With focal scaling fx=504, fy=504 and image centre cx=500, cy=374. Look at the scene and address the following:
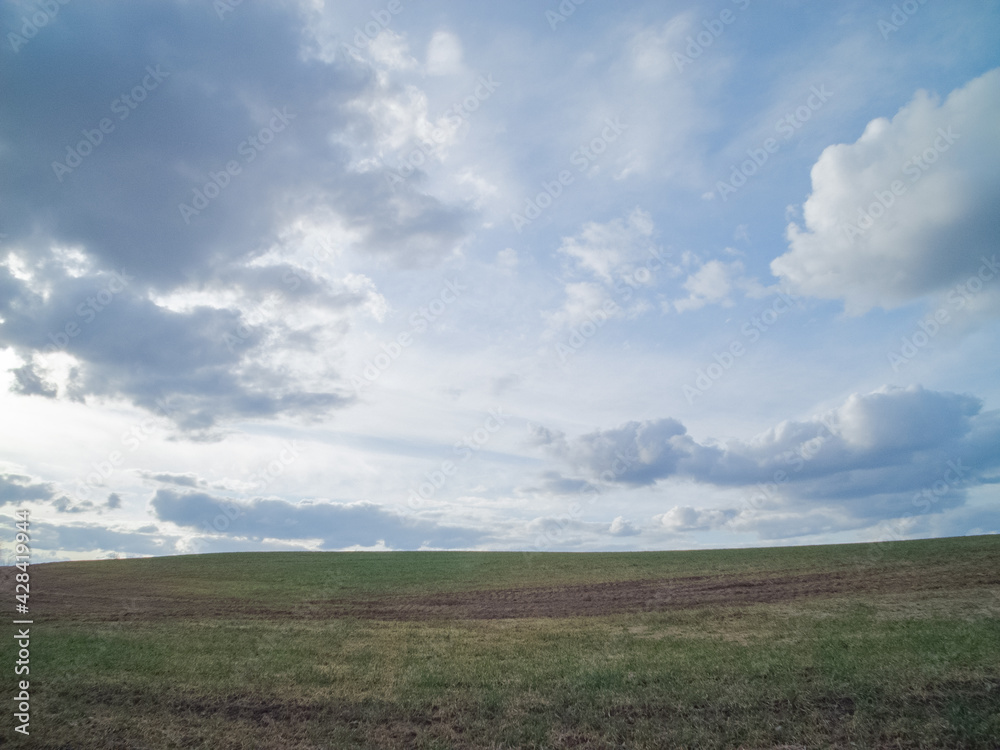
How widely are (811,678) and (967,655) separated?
6214 mm

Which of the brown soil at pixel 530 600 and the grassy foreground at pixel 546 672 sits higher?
the grassy foreground at pixel 546 672

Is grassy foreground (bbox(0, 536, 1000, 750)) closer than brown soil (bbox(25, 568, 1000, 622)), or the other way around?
grassy foreground (bbox(0, 536, 1000, 750))

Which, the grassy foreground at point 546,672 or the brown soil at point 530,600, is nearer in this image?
the grassy foreground at point 546,672

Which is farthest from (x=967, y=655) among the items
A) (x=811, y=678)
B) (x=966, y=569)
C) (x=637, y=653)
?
(x=966, y=569)

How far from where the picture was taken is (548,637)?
1039 inches

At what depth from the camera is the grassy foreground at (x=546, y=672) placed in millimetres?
13766

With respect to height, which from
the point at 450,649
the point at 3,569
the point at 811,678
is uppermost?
the point at 811,678

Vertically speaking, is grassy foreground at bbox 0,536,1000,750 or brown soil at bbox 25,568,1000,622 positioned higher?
grassy foreground at bbox 0,536,1000,750

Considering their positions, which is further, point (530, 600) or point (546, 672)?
point (530, 600)

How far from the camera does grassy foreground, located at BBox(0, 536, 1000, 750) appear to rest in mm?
13766

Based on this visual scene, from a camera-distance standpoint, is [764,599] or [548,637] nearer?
[548,637]

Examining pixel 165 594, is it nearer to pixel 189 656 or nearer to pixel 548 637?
pixel 189 656

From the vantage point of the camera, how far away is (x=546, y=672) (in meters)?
19.6

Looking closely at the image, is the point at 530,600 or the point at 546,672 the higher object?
the point at 546,672
